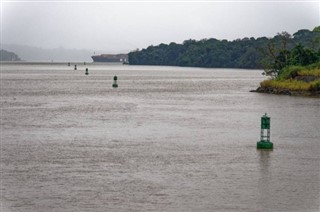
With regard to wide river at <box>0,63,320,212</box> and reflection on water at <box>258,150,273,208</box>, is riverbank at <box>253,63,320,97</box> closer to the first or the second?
wide river at <box>0,63,320,212</box>

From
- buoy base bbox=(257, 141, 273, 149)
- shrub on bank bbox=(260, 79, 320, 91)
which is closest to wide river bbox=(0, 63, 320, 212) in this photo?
buoy base bbox=(257, 141, 273, 149)

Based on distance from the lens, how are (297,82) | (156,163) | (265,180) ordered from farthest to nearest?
(297,82) → (156,163) → (265,180)

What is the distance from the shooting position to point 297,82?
65.4 metres

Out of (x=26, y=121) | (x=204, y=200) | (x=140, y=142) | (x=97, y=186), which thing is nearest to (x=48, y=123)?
(x=26, y=121)

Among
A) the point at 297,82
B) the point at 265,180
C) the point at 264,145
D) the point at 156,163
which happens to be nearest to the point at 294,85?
the point at 297,82

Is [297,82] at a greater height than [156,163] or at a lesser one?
greater

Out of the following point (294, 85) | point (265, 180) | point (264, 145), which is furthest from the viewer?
point (294, 85)

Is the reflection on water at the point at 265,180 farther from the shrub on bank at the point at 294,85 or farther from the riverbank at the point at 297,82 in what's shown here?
the shrub on bank at the point at 294,85

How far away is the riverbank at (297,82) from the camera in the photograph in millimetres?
62219

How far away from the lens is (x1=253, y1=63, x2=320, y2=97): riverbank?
6222cm

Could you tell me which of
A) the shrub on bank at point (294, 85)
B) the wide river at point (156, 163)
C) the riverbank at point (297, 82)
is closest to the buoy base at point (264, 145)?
the wide river at point (156, 163)

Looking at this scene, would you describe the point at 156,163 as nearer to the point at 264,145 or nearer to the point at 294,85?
the point at 264,145

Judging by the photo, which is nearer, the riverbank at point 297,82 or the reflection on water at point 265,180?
the reflection on water at point 265,180

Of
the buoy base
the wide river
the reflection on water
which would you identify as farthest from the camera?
the buoy base
